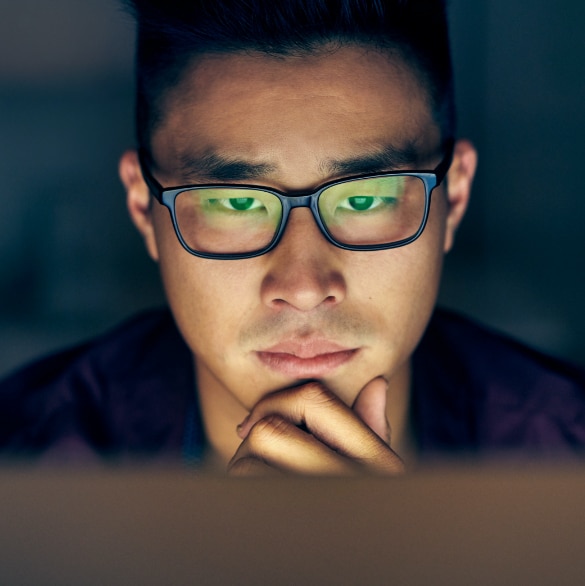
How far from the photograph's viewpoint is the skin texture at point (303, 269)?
0.84m

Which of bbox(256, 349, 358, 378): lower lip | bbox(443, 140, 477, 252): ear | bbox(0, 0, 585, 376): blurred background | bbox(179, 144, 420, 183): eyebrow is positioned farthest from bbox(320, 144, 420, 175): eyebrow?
bbox(0, 0, 585, 376): blurred background

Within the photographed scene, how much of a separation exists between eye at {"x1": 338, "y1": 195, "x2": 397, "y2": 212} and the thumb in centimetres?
22

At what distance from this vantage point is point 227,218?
2.91ft

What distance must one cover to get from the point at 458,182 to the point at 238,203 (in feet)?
1.07

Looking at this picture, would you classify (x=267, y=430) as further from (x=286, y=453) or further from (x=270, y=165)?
(x=270, y=165)

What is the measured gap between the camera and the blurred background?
1351mm

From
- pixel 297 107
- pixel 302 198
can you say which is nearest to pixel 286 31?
pixel 297 107

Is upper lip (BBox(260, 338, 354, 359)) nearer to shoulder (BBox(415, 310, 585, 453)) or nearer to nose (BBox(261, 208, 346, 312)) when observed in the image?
nose (BBox(261, 208, 346, 312))

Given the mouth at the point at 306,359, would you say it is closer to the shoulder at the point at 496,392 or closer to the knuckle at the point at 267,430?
the knuckle at the point at 267,430

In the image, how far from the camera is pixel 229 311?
89cm

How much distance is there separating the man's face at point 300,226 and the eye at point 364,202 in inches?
1.3

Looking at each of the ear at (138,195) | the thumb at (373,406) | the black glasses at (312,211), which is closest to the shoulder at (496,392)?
the thumb at (373,406)

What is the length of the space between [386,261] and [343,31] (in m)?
0.29

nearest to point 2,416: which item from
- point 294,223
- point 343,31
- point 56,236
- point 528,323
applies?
point 56,236
